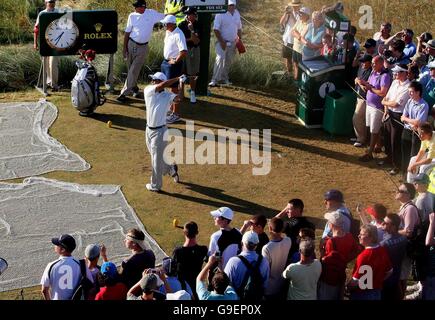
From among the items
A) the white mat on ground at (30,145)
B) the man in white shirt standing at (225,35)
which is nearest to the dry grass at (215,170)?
the white mat on ground at (30,145)

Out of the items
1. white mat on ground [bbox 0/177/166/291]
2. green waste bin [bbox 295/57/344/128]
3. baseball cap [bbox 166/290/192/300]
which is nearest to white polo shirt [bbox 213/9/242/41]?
green waste bin [bbox 295/57/344/128]

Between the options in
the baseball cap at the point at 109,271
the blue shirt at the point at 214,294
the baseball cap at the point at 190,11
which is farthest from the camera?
the baseball cap at the point at 190,11

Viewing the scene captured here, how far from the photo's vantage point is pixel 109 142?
46.3 feet

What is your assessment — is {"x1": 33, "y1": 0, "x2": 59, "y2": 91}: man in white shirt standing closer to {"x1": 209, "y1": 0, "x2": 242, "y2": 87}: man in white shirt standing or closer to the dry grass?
the dry grass

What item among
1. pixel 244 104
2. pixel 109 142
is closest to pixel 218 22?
pixel 244 104

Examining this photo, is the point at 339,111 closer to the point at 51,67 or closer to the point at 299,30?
the point at 299,30

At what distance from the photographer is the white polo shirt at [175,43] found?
1478cm

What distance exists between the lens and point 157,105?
473 inches

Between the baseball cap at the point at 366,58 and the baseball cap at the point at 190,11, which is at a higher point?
the baseball cap at the point at 190,11

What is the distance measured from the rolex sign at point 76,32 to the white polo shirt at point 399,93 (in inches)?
213

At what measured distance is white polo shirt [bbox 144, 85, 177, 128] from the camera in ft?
39.4

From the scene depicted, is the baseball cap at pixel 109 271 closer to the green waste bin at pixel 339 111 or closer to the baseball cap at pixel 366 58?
the baseball cap at pixel 366 58

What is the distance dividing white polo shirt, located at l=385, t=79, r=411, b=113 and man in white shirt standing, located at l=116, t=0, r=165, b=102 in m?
4.60
